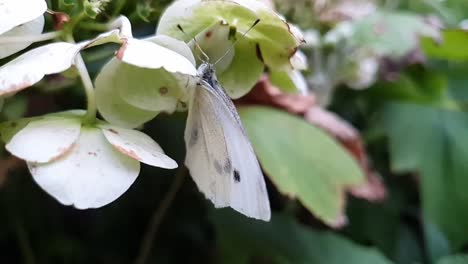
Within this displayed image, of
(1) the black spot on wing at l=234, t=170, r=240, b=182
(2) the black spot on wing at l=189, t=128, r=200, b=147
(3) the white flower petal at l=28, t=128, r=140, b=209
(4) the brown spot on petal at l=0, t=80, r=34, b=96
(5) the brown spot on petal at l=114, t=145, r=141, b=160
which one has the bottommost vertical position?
(2) the black spot on wing at l=189, t=128, r=200, b=147

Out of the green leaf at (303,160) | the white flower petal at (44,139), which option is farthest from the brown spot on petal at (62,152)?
the green leaf at (303,160)

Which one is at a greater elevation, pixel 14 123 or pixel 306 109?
pixel 14 123

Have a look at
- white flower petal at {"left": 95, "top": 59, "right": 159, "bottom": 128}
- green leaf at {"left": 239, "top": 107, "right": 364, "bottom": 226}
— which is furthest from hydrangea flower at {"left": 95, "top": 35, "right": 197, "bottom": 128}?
green leaf at {"left": 239, "top": 107, "right": 364, "bottom": 226}

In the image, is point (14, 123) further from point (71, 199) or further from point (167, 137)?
point (167, 137)

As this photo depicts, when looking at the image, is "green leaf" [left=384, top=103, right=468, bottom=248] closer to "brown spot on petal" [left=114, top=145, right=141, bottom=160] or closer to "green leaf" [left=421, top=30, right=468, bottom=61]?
"green leaf" [left=421, top=30, right=468, bottom=61]

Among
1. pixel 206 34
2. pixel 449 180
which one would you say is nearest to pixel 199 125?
pixel 206 34

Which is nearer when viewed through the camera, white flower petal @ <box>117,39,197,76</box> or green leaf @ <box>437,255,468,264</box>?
white flower petal @ <box>117,39,197,76</box>
